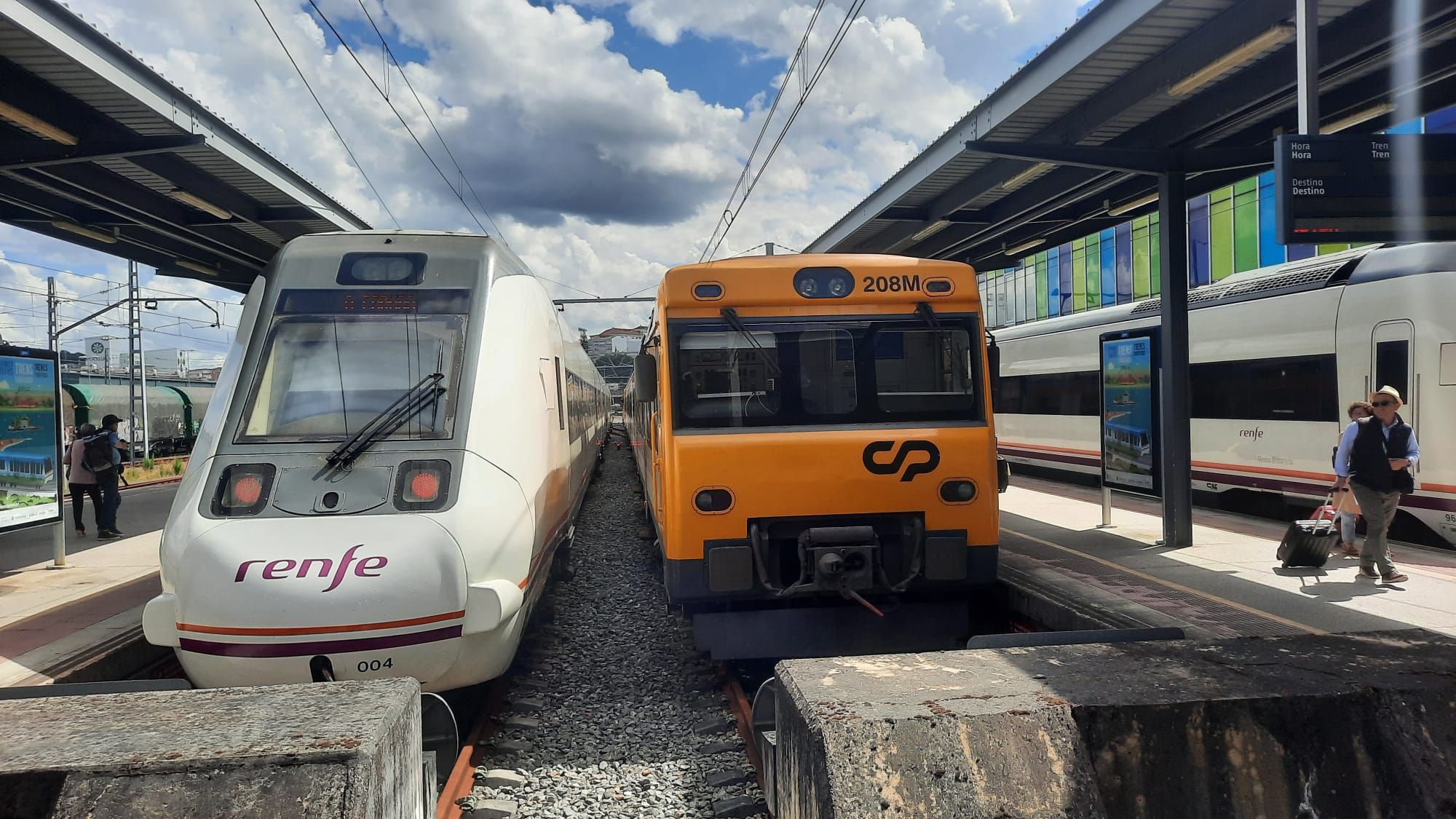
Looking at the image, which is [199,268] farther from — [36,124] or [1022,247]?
[1022,247]

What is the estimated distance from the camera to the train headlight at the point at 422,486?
488 centimetres

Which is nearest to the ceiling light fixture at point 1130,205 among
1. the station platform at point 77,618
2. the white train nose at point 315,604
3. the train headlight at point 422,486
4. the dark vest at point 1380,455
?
the dark vest at point 1380,455

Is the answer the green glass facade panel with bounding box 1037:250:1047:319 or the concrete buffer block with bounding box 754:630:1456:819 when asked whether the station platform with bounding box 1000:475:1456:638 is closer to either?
the concrete buffer block with bounding box 754:630:1456:819

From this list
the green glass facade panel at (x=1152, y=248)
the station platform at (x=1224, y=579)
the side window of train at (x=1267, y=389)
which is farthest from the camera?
the green glass facade panel at (x=1152, y=248)

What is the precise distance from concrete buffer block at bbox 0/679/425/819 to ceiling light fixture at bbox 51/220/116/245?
1186 centimetres

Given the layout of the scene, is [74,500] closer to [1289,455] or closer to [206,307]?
[206,307]

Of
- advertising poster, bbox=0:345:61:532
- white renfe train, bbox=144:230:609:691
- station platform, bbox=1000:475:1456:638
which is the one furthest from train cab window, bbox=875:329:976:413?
advertising poster, bbox=0:345:61:532

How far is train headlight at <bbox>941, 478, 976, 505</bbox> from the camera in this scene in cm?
575

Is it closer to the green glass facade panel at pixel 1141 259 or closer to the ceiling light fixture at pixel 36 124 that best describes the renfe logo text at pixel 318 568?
the ceiling light fixture at pixel 36 124

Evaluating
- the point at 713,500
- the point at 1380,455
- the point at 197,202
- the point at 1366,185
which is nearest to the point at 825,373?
the point at 713,500

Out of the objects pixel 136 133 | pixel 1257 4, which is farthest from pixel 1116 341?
pixel 136 133

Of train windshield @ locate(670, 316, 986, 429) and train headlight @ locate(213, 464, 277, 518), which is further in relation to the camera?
train windshield @ locate(670, 316, 986, 429)

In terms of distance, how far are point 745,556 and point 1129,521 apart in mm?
7904

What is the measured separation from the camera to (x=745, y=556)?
5.54 m
